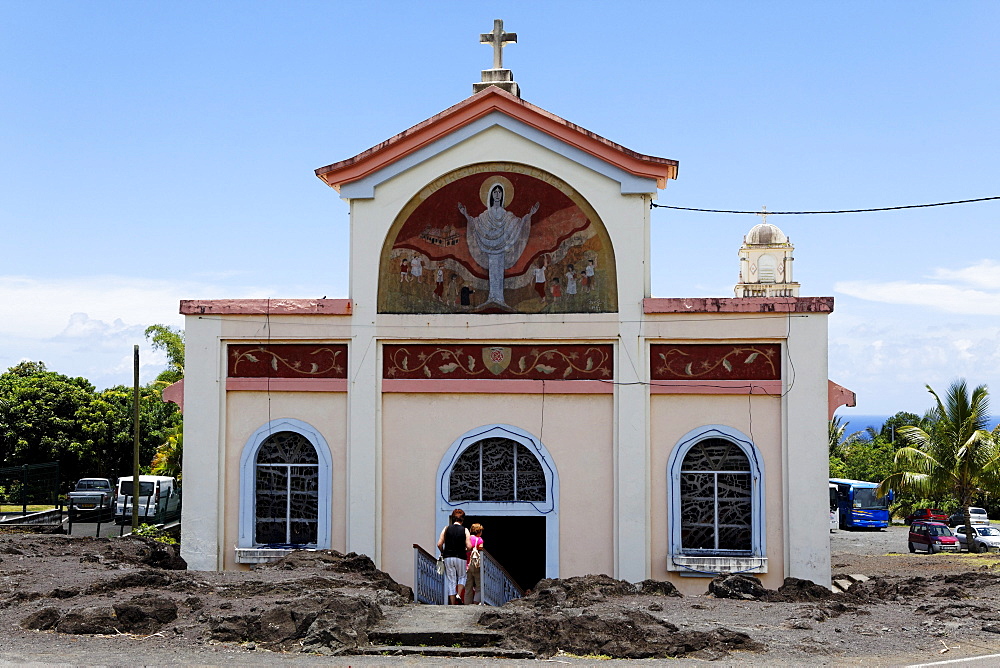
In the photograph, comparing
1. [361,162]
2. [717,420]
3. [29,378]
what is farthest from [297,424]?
[29,378]

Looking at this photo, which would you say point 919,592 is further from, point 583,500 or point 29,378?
point 29,378

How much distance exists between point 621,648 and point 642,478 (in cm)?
577

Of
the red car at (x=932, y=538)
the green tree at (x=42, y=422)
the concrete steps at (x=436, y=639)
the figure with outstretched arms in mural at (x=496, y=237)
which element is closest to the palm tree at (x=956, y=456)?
the red car at (x=932, y=538)

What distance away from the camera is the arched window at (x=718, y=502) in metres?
16.8

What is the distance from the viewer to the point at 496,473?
17438 mm

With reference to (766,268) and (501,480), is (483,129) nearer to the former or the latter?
(501,480)

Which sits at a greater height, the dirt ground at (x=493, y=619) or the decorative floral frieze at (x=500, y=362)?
the decorative floral frieze at (x=500, y=362)

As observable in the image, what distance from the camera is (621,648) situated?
36.9 feet

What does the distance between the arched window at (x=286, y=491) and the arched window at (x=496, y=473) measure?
2.39 metres

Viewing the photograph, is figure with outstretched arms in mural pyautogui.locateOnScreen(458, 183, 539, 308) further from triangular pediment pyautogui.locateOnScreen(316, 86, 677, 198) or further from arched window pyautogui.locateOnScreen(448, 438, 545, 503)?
arched window pyautogui.locateOnScreen(448, 438, 545, 503)

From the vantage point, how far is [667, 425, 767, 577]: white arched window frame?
16.5 metres

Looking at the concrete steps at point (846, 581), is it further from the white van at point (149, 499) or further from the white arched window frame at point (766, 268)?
the white arched window frame at point (766, 268)

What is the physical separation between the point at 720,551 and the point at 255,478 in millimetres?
7758

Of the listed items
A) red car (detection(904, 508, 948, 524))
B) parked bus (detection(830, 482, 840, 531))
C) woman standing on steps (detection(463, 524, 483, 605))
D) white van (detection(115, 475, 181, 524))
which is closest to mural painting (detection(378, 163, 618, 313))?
woman standing on steps (detection(463, 524, 483, 605))
